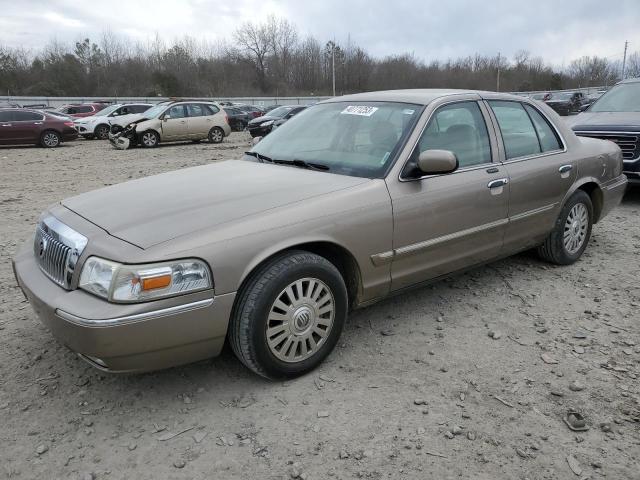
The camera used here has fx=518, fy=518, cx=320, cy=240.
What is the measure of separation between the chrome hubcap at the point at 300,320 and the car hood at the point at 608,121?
21.3ft

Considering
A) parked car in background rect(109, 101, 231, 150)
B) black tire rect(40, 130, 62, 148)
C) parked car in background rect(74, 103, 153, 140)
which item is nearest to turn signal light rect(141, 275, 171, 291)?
parked car in background rect(109, 101, 231, 150)

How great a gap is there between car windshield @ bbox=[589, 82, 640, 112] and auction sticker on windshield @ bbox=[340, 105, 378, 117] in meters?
6.30

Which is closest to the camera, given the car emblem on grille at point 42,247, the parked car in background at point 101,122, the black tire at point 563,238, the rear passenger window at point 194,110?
the car emblem on grille at point 42,247

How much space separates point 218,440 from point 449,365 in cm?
144

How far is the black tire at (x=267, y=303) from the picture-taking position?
8.82ft

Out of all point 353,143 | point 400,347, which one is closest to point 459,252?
point 400,347

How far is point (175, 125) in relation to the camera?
1838 cm

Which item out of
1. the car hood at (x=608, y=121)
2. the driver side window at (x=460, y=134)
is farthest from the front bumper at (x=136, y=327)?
the car hood at (x=608, y=121)

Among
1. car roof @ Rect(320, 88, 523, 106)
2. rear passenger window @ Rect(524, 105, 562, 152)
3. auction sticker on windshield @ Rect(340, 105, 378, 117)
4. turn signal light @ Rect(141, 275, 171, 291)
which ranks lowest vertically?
turn signal light @ Rect(141, 275, 171, 291)

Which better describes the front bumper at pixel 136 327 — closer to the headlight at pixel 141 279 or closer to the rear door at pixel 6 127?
the headlight at pixel 141 279

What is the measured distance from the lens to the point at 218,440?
250cm

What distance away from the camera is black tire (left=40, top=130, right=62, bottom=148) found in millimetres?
18312

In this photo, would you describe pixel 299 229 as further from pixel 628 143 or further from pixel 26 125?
pixel 26 125

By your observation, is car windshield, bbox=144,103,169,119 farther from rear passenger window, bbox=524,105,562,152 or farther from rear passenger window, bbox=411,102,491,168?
rear passenger window, bbox=411,102,491,168
